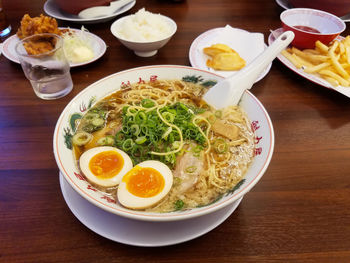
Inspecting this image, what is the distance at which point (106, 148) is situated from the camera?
45.0 inches

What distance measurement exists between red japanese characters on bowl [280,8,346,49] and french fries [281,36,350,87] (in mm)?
73

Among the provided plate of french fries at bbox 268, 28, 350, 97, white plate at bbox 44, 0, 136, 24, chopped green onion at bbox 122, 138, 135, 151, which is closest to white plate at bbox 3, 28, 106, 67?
white plate at bbox 44, 0, 136, 24

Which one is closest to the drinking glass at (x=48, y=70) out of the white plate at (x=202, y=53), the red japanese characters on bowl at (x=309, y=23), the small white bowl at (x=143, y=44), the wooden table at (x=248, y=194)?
the wooden table at (x=248, y=194)

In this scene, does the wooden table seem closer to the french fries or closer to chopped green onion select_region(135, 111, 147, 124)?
the french fries

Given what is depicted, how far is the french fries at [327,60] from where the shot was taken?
1660mm

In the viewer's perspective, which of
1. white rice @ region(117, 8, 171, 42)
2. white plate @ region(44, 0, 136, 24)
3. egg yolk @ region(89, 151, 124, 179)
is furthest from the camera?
white plate @ region(44, 0, 136, 24)

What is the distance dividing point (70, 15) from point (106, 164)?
195cm

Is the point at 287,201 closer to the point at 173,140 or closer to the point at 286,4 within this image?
the point at 173,140

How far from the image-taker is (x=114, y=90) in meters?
1.43

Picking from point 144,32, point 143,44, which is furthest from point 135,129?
point 144,32

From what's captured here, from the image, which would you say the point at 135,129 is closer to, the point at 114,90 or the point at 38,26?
the point at 114,90

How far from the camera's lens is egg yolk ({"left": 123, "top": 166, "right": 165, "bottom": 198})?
0.99 m

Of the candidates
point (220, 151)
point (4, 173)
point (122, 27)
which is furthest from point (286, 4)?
point (4, 173)

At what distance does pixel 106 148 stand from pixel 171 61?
106 centimetres
